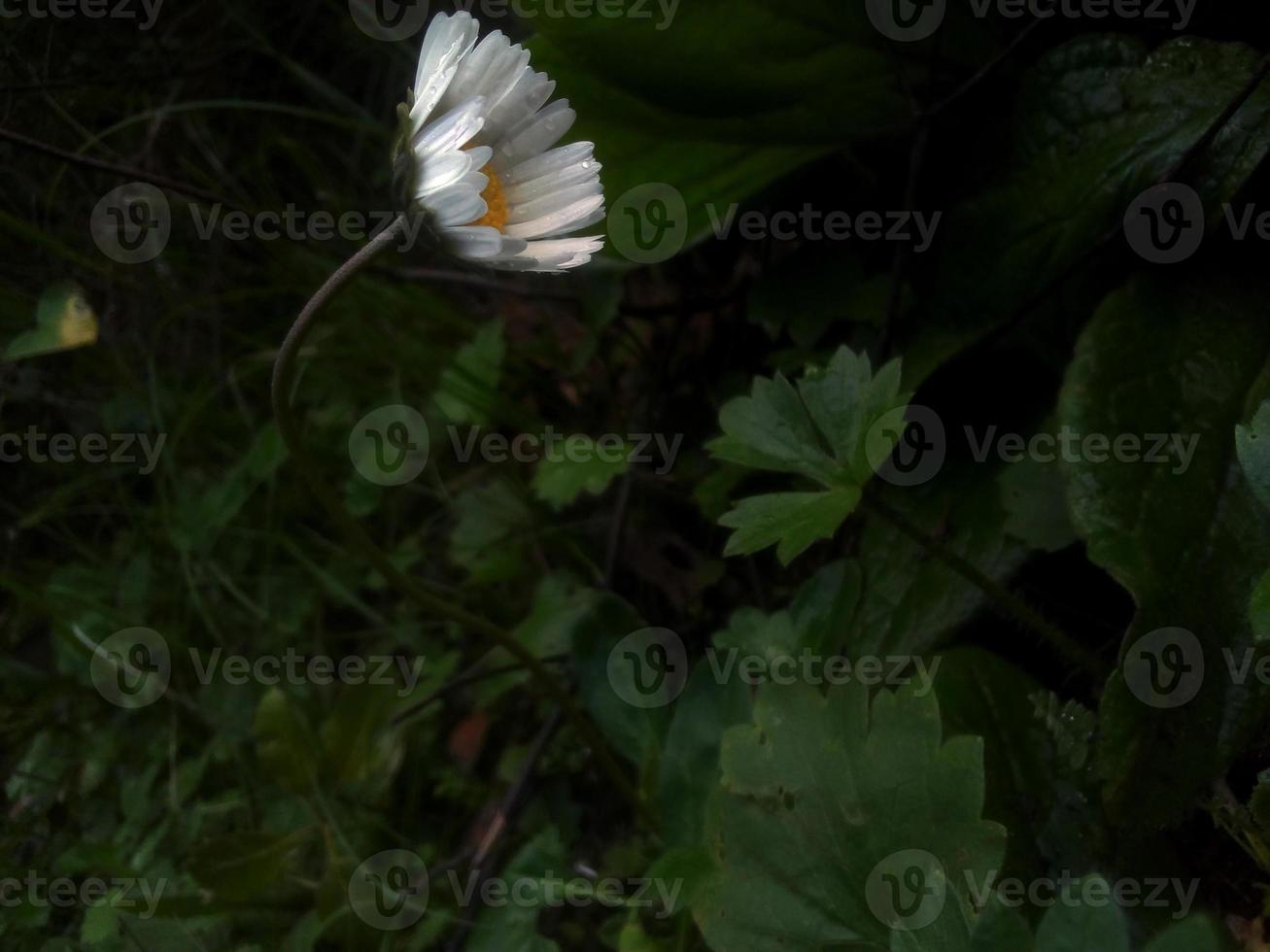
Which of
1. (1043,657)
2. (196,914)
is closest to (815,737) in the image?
(1043,657)

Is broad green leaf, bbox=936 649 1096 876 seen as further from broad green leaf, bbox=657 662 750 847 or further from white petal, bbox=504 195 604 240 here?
white petal, bbox=504 195 604 240

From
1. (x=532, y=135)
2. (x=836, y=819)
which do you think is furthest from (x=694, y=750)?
(x=532, y=135)

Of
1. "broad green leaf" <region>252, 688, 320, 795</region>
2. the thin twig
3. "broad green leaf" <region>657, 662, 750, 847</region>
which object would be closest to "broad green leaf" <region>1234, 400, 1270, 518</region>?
the thin twig

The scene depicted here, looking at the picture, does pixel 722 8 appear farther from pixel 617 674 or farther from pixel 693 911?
pixel 693 911

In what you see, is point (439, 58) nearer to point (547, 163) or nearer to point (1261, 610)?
point (547, 163)

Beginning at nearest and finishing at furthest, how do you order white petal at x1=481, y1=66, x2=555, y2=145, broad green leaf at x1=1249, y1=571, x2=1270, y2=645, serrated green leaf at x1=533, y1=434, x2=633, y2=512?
1. broad green leaf at x1=1249, y1=571, x2=1270, y2=645
2. white petal at x1=481, y1=66, x2=555, y2=145
3. serrated green leaf at x1=533, y1=434, x2=633, y2=512
